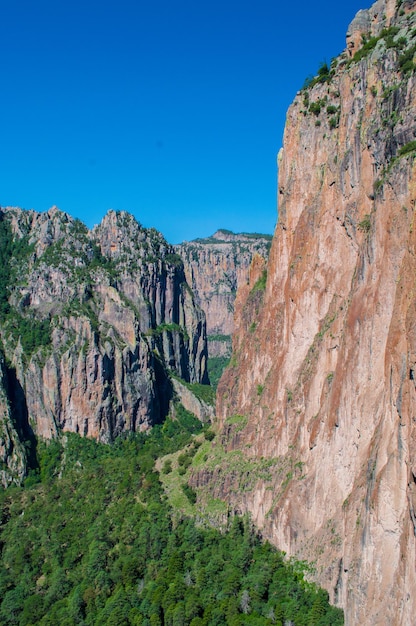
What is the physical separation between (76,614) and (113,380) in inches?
2102

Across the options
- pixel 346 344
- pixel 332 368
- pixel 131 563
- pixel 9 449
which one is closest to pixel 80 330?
pixel 9 449

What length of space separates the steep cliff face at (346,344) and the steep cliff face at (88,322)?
3766 centimetres

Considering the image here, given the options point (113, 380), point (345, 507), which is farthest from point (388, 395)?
point (113, 380)

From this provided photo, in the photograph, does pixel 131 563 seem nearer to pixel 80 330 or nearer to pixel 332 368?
pixel 332 368

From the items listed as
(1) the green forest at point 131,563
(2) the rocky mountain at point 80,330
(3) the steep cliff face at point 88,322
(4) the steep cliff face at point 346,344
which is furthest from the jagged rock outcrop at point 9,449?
(4) the steep cliff face at point 346,344

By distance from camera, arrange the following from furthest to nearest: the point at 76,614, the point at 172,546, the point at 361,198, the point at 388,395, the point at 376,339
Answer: the point at 172,546 < the point at 76,614 < the point at 361,198 < the point at 376,339 < the point at 388,395

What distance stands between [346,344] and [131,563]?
1308 inches

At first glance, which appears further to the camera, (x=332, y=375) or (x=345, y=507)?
(x=332, y=375)

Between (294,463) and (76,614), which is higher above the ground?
(294,463)

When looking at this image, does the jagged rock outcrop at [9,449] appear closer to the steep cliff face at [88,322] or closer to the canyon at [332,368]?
the canyon at [332,368]

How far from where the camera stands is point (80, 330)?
4326 inches

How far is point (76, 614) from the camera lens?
2365 inches

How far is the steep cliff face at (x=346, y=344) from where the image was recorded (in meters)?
42.3

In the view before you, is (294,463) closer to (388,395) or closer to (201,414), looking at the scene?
(388,395)
